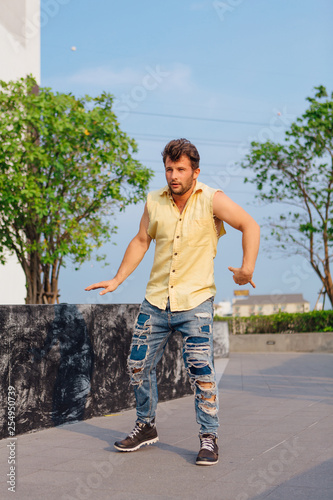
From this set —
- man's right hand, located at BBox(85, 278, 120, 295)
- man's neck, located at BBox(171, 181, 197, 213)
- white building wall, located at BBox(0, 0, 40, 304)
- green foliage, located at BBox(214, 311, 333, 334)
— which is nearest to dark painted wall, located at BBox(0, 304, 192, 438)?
man's right hand, located at BBox(85, 278, 120, 295)

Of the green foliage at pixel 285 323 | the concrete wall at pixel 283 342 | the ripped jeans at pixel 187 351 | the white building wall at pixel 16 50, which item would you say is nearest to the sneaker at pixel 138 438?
the ripped jeans at pixel 187 351

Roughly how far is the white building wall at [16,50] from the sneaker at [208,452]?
16545 millimetres

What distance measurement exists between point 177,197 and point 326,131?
1804 cm

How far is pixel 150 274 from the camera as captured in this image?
13.5 feet

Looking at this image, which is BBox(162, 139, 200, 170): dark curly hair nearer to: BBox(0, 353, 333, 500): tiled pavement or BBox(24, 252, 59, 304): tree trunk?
BBox(0, 353, 333, 500): tiled pavement

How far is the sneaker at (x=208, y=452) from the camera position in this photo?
3.62 meters

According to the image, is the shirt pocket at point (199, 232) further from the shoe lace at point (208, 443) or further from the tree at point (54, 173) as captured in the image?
the tree at point (54, 173)

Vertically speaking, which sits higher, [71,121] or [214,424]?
[71,121]

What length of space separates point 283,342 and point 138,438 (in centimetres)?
1765

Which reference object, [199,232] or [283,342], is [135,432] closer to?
[199,232]

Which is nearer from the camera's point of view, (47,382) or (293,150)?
(47,382)

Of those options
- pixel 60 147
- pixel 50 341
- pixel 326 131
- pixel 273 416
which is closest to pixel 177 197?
pixel 50 341

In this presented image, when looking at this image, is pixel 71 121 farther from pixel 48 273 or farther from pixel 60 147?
pixel 48 273

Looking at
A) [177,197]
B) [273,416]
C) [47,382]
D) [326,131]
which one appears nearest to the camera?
[177,197]
